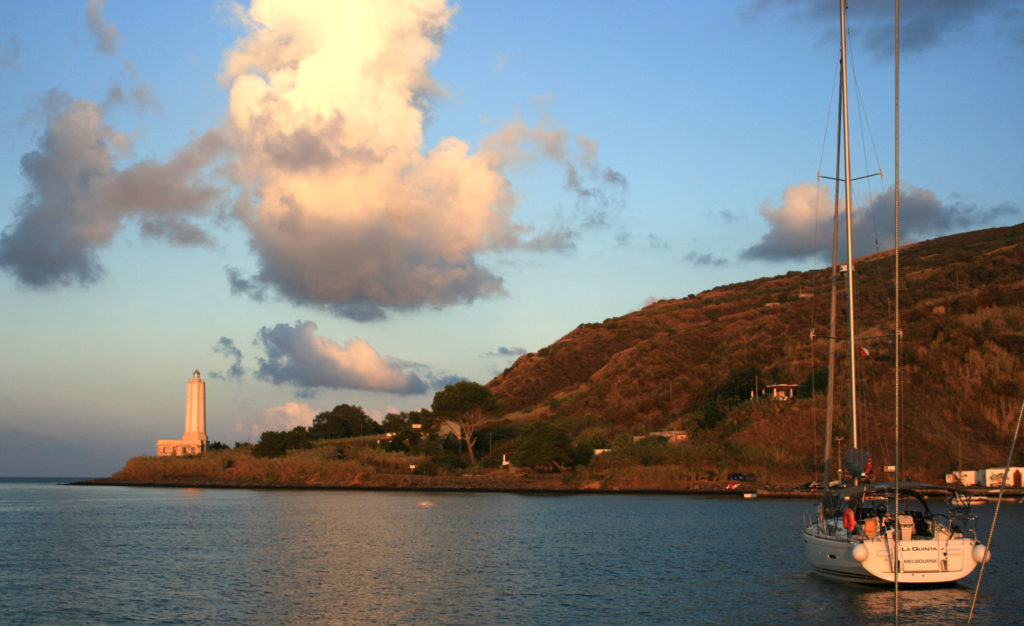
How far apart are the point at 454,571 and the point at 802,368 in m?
79.4

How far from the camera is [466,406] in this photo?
101188 mm

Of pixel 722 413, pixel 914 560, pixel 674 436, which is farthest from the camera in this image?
pixel 674 436

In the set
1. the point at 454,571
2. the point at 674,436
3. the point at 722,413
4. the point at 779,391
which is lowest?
the point at 454,571

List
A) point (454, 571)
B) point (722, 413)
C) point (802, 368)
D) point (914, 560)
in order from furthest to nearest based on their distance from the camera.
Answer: point (802, 368) < point (722, 413) < point (454, 571) < point (914, 560)

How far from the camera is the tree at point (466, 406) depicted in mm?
100938

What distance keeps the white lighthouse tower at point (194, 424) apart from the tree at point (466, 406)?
28.3 meters

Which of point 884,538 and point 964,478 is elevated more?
point 884,538

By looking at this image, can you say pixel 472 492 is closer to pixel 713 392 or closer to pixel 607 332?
pixel 713 392

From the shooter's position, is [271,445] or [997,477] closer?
[997,477]

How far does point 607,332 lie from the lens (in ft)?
554

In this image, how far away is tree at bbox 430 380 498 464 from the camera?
331 feet

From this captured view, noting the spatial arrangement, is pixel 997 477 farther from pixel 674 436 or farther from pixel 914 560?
pixel 914 560

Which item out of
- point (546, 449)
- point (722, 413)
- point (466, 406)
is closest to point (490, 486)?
point (546, 449)

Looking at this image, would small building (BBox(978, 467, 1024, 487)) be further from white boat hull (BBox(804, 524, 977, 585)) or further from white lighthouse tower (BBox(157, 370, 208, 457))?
white lighthouse tower (BBox(157, 370, 208, 457))
